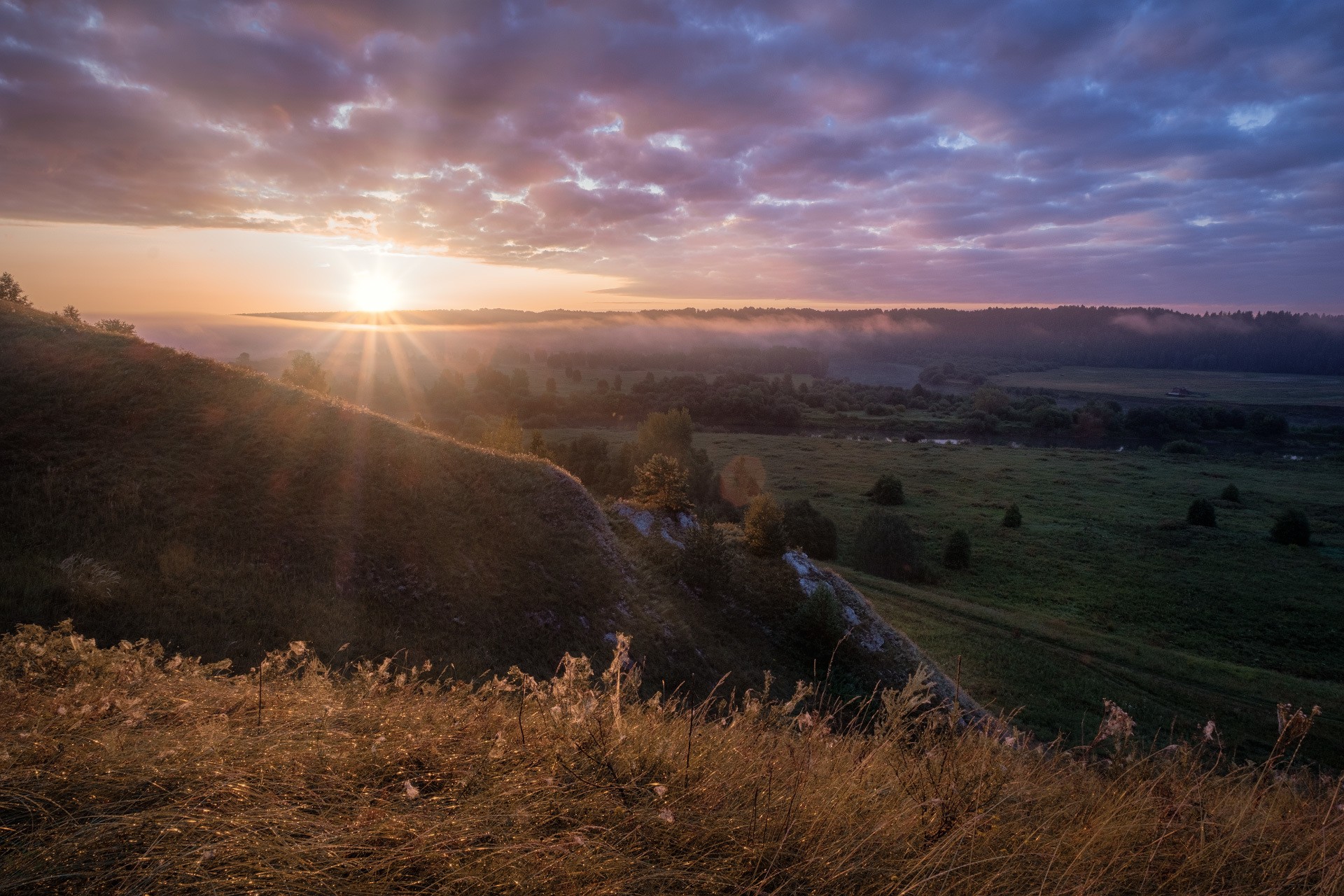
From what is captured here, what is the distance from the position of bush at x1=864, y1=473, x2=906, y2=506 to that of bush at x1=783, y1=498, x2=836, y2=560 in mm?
17250

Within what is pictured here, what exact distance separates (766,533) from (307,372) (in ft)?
137

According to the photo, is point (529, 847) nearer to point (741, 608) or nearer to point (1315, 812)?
point (1315, 812)

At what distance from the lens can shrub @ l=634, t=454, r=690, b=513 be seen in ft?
96.3

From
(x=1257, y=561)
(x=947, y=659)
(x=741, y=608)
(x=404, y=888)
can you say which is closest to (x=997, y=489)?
(x=1257, y=561)

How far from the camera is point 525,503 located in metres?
21.3

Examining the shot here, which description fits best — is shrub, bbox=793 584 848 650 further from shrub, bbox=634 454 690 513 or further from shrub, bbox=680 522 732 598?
shrub, bbox=634 454 690 513

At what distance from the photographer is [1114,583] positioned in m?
46.9

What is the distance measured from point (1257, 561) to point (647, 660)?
6200 cm

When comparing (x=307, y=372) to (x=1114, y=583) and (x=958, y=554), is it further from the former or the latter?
(x=1114, y=583)

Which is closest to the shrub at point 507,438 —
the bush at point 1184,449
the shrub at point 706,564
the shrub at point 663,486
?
the shrub at point 663,486

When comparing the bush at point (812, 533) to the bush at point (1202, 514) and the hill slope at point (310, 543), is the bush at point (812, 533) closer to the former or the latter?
the hill slope at point (310, 543)

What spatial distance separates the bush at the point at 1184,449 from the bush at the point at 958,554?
82610 millimetres

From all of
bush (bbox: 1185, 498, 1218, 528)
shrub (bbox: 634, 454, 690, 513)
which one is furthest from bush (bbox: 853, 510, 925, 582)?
bush (bbox: 1185, 498, 1218, 528)

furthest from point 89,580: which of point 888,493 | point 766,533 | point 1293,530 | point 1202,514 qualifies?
point 1202,514
